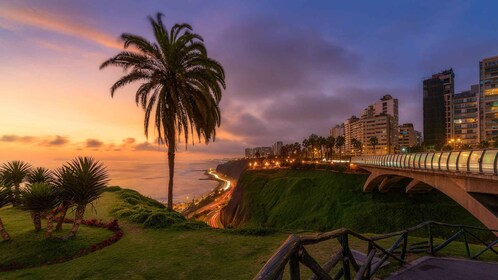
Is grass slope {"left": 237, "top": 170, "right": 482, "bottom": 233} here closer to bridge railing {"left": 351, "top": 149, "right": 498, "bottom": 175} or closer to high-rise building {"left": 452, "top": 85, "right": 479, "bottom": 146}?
bridge railing {"left": 351, "top": 149, "right": 498, "bottom": 175}

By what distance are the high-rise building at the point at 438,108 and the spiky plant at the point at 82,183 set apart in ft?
578

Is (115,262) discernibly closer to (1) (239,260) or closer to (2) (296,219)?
(1) (239,260)

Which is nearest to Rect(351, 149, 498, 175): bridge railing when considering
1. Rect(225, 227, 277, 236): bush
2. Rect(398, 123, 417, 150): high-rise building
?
Rect(225, 227, 277, 236): bush

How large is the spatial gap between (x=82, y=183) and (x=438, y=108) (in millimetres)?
186915

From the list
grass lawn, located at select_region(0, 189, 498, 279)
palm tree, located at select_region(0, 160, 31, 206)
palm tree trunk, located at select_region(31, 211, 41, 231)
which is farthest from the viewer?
palm tree, located at select_region(0, 160, 31, 206)

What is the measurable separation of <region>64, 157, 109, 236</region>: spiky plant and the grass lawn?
1365 millimetres

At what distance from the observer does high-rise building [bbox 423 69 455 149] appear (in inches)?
5886

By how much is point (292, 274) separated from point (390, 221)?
42.4 m

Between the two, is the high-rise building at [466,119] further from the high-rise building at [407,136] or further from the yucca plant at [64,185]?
the yucca plant at [64,185]

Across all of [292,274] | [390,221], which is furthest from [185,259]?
[390,221]

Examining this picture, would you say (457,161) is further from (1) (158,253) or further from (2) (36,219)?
(2) (36,219)

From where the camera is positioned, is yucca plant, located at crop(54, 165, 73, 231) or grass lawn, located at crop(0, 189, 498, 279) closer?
grass lawn, located at crop(0, 189, 498, 279)

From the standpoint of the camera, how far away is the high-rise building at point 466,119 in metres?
122

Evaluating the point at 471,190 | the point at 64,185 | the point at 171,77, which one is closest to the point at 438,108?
the point at 471,190
